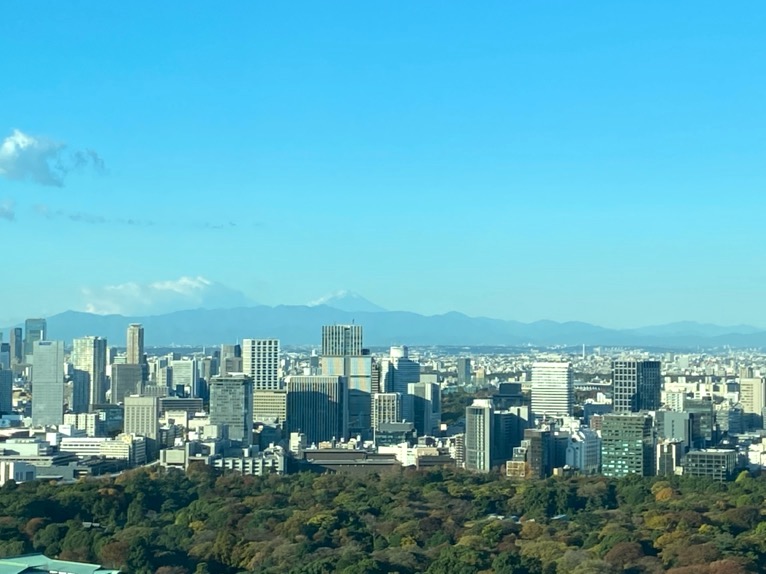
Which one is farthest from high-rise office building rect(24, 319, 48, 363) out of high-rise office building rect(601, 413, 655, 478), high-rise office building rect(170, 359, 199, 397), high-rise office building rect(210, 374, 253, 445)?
high-rise office building rect(601, 413, 655, 478)

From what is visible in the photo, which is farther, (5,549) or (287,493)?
(287,493)

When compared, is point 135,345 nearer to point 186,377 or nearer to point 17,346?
point 186,377

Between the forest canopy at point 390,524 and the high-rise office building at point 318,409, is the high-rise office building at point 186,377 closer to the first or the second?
the high-rise office building at point 318,409

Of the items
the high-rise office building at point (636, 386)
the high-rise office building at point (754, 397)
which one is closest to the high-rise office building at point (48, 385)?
the high-rise office building at point (636, 386)

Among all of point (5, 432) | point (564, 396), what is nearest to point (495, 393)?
point (564, 396)

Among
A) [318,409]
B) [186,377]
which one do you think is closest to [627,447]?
[318,409]

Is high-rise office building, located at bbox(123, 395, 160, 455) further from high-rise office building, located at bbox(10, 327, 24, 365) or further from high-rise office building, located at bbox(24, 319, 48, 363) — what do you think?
high-rise office building, located at bbox(24, 319, 48, 363)

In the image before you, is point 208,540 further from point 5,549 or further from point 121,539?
point 5,549
